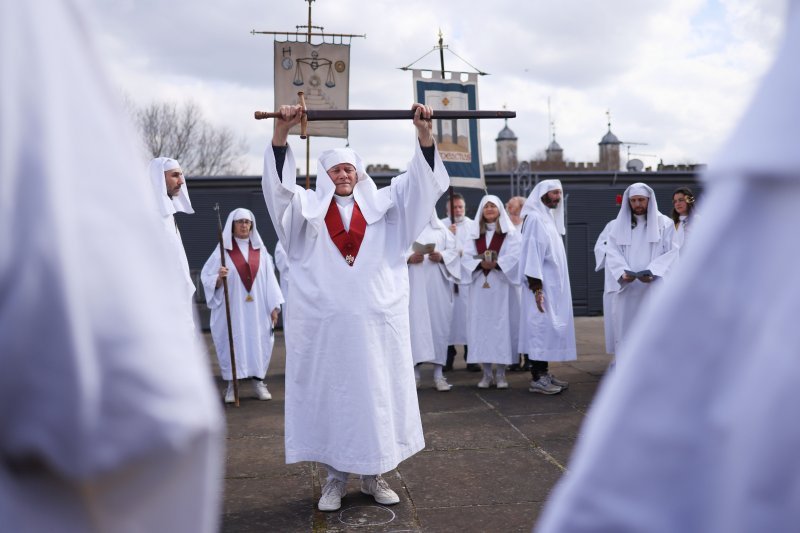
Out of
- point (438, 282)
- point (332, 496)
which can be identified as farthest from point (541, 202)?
point (332, 496)

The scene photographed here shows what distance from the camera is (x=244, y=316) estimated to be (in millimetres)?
8898

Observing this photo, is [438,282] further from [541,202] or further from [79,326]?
[79,326]

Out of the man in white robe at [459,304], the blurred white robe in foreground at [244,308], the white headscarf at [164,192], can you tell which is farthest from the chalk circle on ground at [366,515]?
the man in white robe at [459,304]

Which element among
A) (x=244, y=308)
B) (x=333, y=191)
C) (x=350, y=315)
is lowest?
(x=244, y=308)

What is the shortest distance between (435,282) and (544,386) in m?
2.13

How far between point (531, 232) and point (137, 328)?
7.85 metres

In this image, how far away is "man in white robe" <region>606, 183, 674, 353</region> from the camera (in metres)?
8.27

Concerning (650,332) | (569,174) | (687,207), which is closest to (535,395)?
(687,207)

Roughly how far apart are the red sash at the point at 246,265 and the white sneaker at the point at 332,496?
4562 mm

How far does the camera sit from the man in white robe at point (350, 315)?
178 inches

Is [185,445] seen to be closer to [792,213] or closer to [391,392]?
[792,213]

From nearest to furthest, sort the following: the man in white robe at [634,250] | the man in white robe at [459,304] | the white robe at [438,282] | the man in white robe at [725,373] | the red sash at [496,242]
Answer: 1. the man in white robe at [725,373]
2. the man in white robe at [634,250]
3. the red sash at [496,242]
4. the white robe at [438,282]
5. the man in white robe at [459,304]

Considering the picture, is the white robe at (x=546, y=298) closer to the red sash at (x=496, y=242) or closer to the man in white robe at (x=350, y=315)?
the red sash at (x=496, y=242)

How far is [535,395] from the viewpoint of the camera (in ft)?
27.1
